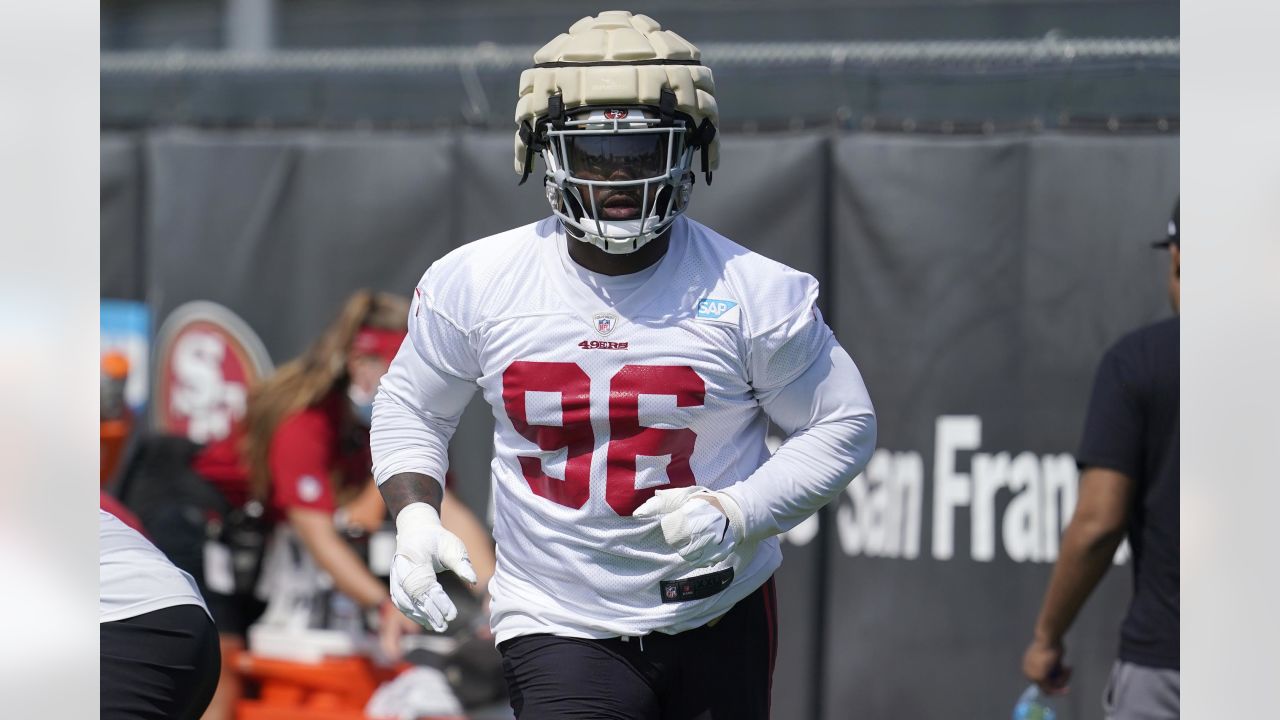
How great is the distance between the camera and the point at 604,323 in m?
2.94

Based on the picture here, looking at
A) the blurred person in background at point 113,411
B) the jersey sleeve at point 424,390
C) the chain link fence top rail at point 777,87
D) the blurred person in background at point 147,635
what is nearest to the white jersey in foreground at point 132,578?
the blurred person in background at point 147,635

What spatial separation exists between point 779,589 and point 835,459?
7.40ft

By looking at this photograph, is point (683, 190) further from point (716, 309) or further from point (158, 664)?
point (158, 664)

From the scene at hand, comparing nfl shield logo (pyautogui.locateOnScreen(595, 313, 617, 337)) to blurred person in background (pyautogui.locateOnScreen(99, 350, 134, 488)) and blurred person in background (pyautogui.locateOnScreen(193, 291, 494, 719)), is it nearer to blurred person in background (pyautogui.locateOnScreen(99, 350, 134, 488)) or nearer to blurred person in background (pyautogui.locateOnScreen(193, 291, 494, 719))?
blurred person in background (pyautogui.locateOnScreen(193, 291, 494, 719))

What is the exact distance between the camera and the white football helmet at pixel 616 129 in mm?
2865

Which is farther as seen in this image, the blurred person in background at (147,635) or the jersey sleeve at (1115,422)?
the jersey sleeve at (1115,422)

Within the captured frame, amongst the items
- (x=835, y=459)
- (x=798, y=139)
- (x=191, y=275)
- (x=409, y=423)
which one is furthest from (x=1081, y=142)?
(x=191, y=275)

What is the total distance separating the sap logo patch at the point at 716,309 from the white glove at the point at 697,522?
335 mm

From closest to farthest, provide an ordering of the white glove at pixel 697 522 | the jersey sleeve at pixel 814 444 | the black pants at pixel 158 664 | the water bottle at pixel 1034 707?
the white glove at pixel 697 522 < the jersey sleeve at pixel 814 444 < the black pants at pixel 158 664 < the water bottle at pixel 1034 707

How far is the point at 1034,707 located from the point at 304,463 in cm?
250

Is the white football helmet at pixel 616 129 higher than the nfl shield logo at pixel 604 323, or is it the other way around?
the white football helmet at pixel 616 129

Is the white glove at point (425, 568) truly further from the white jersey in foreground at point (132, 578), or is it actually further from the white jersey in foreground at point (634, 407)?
the white jersey in foreground at point (132, 578)

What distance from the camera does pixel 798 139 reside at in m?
5.20
